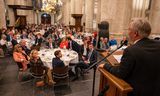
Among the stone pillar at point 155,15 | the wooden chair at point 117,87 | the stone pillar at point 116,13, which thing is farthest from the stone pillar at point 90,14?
the wooden chair at point 117,87

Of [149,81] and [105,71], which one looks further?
[105,71]

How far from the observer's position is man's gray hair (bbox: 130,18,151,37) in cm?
172

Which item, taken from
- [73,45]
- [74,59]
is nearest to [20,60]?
[74,59]

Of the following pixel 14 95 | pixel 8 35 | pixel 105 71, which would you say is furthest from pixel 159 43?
pixel 8 35

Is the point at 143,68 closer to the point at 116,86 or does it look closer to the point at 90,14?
the point at 116,86

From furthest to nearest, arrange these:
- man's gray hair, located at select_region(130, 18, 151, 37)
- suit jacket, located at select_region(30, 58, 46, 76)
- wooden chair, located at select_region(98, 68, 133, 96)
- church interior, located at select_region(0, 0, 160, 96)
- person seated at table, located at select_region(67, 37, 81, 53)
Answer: person seated at table, located at select_region(67, 37, 81, 53) → suit jacket, located at select_region(30, 58, 46, 76) → church interior, located at select_region(0, 0, 160, 96) → man's gray hair, located at select_region(130, 18, 151, 37) → wooden chair, located at select_region(98, 68, 133, 96)

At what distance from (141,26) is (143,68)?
0.43 metres

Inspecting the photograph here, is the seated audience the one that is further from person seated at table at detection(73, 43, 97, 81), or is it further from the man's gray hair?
the man's gray hair

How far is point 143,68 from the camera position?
1.65 meters

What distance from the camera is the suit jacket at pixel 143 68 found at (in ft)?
5.41

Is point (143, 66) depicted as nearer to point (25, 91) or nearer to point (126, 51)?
point (126, 51)

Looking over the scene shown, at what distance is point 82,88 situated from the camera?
5.57 meters

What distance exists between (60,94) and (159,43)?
396cm

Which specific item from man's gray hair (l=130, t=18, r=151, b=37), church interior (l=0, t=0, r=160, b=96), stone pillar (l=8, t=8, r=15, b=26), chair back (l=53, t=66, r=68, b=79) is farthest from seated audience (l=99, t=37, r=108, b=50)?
stone pillar (l=8, t=8, r=15, b=26)
